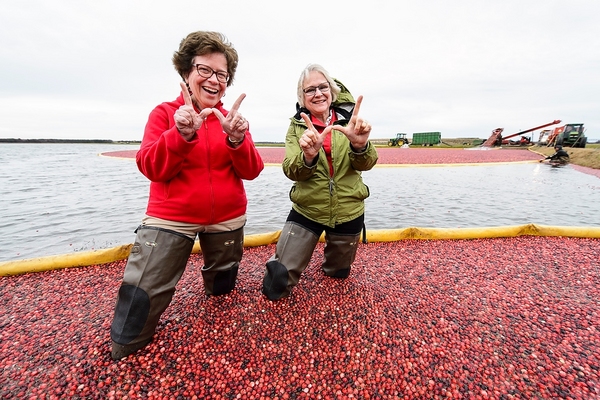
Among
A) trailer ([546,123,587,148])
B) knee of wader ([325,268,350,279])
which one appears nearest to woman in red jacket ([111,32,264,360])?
knee of wader ([325,268,350,279])

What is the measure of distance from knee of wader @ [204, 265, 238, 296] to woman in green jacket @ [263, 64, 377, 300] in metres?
0.36

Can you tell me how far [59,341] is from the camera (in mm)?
2154

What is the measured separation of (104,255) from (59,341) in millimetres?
1571

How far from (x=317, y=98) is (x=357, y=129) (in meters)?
0.56

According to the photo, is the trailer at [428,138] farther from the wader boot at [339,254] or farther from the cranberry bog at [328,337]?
the wader boot at [339,254]

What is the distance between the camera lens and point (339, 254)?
3059 mm

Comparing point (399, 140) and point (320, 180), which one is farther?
point (399, 140)

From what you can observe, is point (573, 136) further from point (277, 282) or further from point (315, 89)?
point (277, 282)

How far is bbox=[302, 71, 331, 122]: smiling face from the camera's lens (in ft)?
8.69

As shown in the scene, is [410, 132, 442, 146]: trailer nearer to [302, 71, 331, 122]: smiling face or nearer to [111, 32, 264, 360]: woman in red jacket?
[302, 71, 331, 122]: smiling face

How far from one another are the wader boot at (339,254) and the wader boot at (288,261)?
0.85 feet

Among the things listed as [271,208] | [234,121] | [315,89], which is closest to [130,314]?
[234,121]

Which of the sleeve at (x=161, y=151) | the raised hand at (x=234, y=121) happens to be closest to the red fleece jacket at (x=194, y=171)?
the sleeve at (x=161, y=151)

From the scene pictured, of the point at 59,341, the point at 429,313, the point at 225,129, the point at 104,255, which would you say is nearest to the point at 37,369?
the point at 59,341
